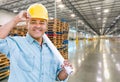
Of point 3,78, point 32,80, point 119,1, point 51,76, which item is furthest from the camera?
point 119,1

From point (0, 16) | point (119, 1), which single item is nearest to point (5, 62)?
point (0, 16)

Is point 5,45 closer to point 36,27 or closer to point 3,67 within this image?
point 36,27

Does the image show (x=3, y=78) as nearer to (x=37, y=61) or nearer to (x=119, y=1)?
(x=37, y=61)

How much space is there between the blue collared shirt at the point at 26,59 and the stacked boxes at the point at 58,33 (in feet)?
20.6

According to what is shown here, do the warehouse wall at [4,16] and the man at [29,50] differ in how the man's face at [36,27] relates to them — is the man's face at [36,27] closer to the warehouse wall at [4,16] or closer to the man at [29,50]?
the man at [29,50]

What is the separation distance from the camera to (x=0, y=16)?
1648 centimetres

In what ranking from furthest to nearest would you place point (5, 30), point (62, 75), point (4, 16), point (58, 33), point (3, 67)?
point (4, 16), point (58, 33), point (3, 67), point (62, 75), point (5, 30)

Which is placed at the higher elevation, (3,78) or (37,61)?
(37,61)

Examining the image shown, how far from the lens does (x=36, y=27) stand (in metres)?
1.32

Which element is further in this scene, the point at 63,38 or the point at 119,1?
the point at 119,1

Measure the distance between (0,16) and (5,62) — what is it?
1270cm

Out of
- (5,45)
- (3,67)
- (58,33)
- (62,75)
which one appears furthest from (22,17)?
(58,33)

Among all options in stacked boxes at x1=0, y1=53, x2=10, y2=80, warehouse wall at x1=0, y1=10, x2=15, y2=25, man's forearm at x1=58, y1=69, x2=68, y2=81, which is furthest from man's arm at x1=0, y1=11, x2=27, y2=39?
warehouse wall at x1=0, y1=10, x2=15, y2=25

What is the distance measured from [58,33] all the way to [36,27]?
21.7ft
